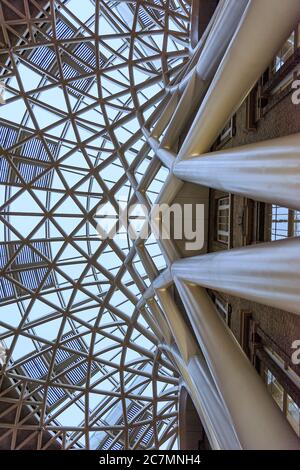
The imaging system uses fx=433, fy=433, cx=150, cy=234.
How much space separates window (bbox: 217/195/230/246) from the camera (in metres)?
14.5

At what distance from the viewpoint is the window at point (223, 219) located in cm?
1453

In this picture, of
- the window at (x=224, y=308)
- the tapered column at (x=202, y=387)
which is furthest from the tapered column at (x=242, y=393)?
the window at (x=224, y=308)

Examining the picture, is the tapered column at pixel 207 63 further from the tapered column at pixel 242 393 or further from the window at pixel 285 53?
the tapered column at pixel 242 393

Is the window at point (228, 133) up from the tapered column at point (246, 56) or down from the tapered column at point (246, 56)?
up

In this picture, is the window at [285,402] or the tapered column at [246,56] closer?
the tapered column at [246,56]

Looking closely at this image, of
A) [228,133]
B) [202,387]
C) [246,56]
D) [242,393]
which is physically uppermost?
[228,133]

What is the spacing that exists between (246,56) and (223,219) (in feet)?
28.9

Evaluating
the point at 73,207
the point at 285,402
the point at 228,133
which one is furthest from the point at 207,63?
the point at 73,207

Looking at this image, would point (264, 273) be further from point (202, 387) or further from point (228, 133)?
point (228, 133)

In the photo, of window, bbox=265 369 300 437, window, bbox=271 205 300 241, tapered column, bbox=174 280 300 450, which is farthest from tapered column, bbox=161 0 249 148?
window, bbox=265 369 300 437

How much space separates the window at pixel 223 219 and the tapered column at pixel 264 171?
709 centimetres

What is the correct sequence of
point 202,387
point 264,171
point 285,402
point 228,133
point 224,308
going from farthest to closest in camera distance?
point 228,133 → point 224,308 → point 202,387 → point 285,402 → point 264,171

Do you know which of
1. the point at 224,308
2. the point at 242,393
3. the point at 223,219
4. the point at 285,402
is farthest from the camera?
the point at 223,219

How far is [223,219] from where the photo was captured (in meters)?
15.3
